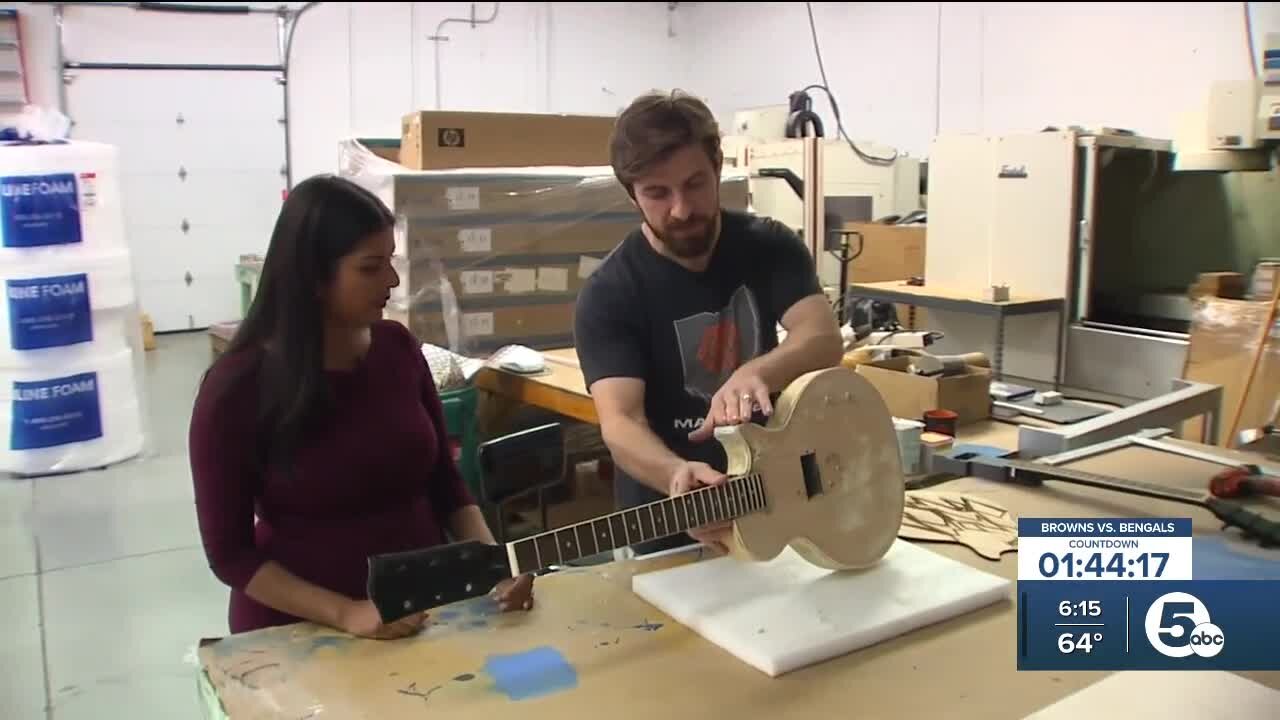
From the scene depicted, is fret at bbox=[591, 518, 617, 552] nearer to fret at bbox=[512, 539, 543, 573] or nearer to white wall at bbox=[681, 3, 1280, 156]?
fret at bbox=[512, 539, 543, 573]

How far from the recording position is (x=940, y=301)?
3.20m

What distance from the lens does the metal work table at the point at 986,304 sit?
9.95 ft

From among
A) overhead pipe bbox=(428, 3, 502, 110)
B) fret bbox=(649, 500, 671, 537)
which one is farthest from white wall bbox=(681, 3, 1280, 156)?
fret bbox=(649, 500, 671, 537)

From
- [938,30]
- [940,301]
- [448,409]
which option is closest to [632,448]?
[448,409]

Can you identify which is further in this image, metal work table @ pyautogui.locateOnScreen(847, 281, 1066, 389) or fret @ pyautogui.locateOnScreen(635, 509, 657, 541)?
→ metal work table @ pyautogui.locateOnScreen(847, 281, 1066, 389)

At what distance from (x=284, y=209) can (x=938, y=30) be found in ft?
19.3

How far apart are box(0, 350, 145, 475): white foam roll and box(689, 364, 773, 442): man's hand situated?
3.73m

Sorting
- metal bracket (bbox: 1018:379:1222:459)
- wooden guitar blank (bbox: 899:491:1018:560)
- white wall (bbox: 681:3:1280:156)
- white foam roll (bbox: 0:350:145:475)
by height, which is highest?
white wall (bbox: 681:3:1280:156)

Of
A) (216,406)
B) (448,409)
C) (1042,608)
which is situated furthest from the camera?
(448,409)

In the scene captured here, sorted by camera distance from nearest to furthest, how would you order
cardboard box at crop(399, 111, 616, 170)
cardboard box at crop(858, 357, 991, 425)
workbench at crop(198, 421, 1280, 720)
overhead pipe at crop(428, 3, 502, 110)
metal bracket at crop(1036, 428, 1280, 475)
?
workbench at crop(198, 421, 1280, 720), metal bracket at crop(1036, 428, 1280, 475), cardboard box at crop(858, 357, 991, 425), cardboard box at crop(399, 111, 616, 170), overhead pipe at crop(428, 3, 502, 110)

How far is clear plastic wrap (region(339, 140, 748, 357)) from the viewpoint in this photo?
3092 mm

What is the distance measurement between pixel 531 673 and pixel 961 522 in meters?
0.78

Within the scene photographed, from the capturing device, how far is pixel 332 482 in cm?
145

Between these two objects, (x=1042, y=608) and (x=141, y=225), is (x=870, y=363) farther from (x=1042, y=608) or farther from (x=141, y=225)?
A: (x=141, y=225)
